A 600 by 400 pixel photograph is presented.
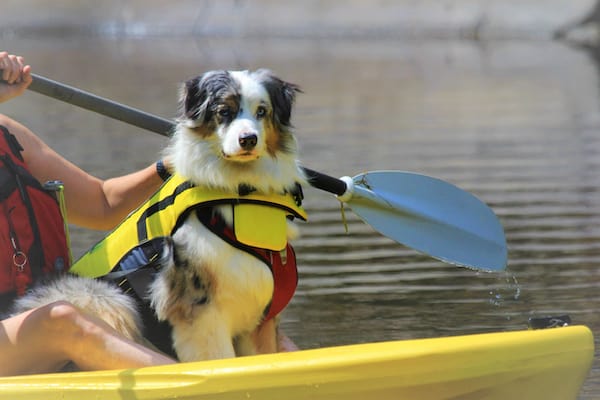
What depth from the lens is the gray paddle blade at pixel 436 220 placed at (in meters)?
5.08

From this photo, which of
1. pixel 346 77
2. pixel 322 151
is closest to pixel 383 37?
pixel 346 77

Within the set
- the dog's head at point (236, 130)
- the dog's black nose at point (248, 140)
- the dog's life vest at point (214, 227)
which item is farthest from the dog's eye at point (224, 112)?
the dog's life vest at point (214, 227)

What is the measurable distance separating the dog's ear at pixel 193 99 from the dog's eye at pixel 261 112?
0.18 meters

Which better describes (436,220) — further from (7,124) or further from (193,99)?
(7,124)

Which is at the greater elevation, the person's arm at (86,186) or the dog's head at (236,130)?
the dog's head at (236,130)

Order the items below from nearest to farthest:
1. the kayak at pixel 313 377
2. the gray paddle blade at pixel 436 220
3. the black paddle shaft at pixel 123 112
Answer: the kayak at pixel 313 377 → the black paddle shaft at pixel 123 112 → the gray paddle blade at pixel 436 220

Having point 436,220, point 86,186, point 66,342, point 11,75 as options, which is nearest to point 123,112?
point 86,186

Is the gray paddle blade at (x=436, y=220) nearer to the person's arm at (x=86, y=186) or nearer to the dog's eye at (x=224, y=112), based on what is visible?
the person's arm at (x=86, y=186)

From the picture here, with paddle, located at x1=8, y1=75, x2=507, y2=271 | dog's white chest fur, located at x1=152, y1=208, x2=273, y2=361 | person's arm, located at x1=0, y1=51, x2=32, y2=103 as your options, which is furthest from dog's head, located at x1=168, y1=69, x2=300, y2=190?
paddle, located at x1=8, y1=75, x2=507, y2=271

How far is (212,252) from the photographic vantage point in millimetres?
3939

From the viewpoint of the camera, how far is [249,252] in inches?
158

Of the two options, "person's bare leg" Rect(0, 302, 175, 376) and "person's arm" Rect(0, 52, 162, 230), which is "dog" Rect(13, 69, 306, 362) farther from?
"person's arm" Rect(0, 52, 162, 230)

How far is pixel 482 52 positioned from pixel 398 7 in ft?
18.2

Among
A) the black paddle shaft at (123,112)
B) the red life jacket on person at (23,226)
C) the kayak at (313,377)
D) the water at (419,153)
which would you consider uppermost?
the black paddle shaft at (123,112)
